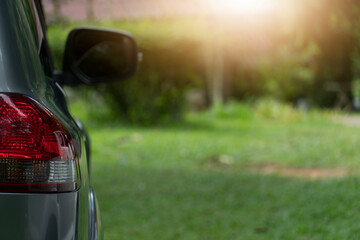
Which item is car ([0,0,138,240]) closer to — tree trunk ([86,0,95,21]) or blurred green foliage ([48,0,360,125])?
blurred green foliage ([48,0,360,125])

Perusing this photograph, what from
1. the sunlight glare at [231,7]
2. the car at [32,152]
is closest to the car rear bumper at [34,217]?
the car at [32,152]

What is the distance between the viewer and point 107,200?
5.65m

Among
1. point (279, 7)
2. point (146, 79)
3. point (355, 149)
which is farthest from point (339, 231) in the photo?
point (146, 79)

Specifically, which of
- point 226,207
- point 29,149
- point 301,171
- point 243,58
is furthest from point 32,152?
point 243,58

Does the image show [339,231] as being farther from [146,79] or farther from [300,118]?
[300,118]

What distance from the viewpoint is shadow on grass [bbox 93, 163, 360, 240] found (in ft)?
14.3

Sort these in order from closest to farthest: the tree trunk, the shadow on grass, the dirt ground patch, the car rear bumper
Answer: the car rear bumper, the shadow on grass, the dirt ground patch, the tree trunk

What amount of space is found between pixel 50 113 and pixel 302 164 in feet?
21.9

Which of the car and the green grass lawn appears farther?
the green grass lawn

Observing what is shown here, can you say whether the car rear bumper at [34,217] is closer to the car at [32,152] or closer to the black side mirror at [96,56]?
the car at [32,152]

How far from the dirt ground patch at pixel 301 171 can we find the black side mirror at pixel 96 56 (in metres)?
4.22

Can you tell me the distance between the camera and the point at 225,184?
6.30m

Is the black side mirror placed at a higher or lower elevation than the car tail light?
lower

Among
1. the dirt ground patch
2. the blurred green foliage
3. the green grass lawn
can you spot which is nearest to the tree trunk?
the blurred green foliage
